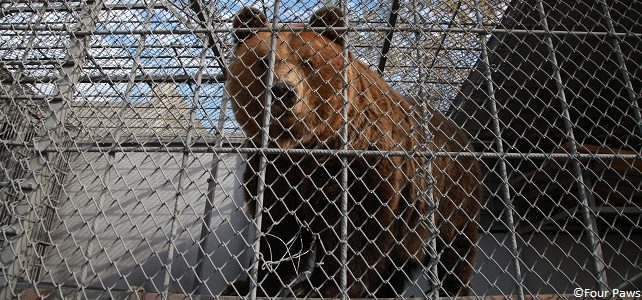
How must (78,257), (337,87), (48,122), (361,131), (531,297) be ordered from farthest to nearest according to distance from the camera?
(78,257) < (337,87) < (361,131) < (48,122) < (531,297)

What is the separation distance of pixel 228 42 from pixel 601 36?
3.21m

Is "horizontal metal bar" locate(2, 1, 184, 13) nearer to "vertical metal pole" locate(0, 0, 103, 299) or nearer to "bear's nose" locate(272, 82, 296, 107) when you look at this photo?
"vertical metal pole" locate(0, 0, 103, 299)

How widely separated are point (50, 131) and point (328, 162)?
1903 mm

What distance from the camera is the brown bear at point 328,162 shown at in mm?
2873

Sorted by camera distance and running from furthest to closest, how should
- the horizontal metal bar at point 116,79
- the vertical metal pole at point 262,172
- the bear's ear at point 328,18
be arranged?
1. the bear's ear at point 328,18
2. the horizontal metal bar at point 116,79
3. the vertical metal pole at point 262,172

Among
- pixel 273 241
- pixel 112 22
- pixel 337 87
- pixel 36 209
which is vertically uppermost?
pixel 112 22

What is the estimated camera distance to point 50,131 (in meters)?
Result: 2.57

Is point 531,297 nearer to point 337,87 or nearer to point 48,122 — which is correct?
point 337,87

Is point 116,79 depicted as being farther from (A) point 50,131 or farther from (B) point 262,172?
(B) point 262,172

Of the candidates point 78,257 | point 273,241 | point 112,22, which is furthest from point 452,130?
point 78,257

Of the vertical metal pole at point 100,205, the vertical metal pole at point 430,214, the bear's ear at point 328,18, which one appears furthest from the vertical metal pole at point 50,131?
the vertical metal pole at point 430,214

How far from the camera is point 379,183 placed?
114 inches

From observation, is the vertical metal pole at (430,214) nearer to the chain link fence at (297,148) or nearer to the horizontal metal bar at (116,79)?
the chain link fence at (297,148)

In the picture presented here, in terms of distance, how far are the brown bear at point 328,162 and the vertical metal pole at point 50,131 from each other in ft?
3.58
